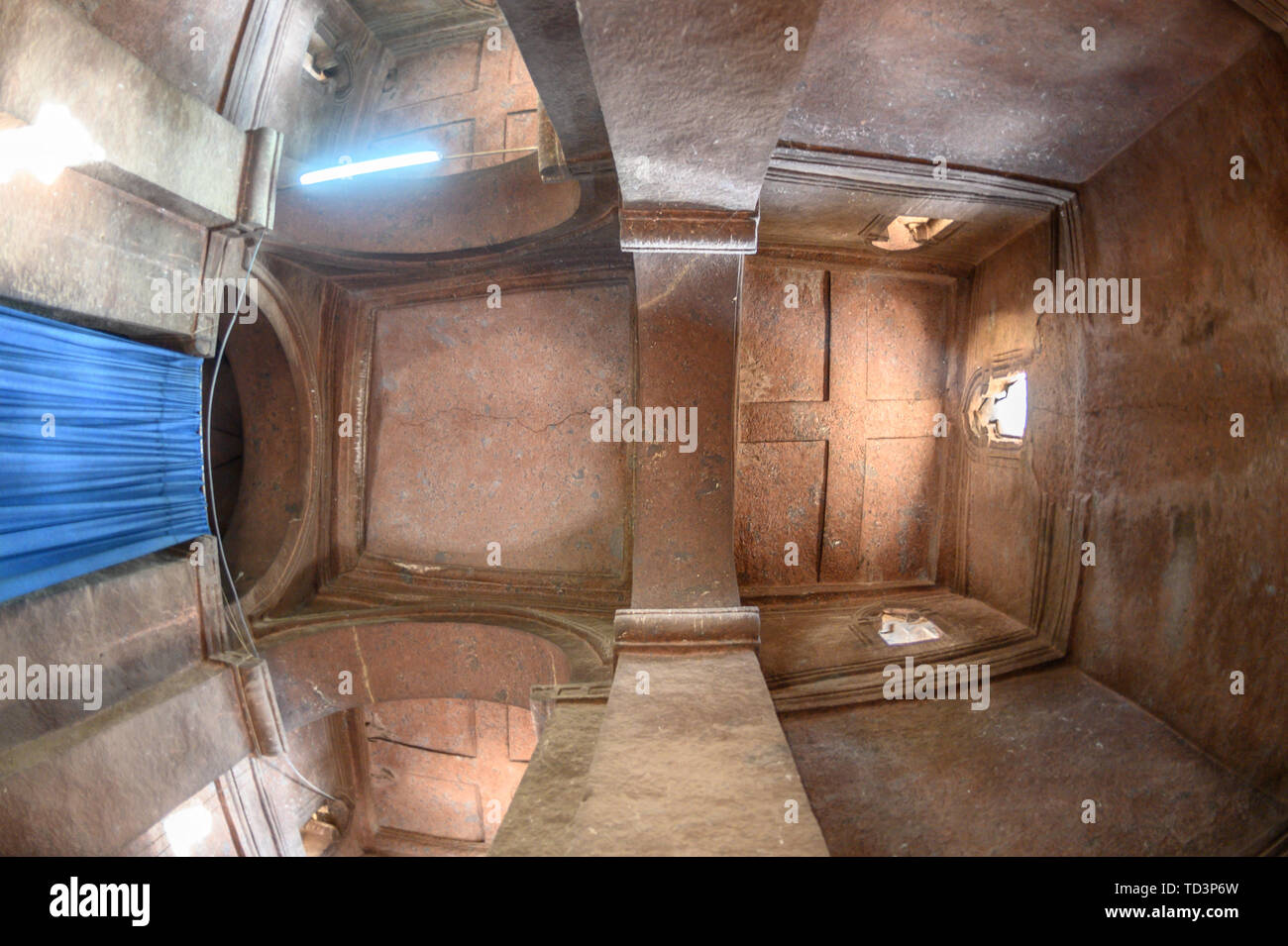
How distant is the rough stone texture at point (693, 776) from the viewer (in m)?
1.72

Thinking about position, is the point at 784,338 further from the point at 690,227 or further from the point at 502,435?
the point at 502,435

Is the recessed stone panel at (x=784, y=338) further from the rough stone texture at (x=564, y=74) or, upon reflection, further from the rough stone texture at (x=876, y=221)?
the rough stone texture at (x=564, y=74)

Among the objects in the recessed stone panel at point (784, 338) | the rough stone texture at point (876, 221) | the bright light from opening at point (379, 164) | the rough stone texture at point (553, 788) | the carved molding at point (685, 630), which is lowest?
the rough stone texture at point (553, 788)

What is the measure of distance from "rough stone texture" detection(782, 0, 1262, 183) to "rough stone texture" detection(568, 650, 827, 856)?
9.32 feet

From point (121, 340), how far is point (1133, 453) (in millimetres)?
5786

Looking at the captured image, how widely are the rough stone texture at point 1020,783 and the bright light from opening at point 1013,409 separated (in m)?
1.80

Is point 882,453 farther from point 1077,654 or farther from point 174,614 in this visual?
point 174,614

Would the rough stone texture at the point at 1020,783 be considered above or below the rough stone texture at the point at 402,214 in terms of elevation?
below

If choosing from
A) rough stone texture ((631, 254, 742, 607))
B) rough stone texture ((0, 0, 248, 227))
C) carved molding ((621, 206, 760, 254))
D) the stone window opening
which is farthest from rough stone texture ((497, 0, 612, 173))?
the stone window opening

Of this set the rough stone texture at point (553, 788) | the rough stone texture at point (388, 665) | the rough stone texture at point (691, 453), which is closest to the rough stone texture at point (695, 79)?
the rough stone texture at point (691, 453)

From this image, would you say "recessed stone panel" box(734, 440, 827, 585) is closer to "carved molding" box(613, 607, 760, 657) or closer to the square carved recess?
the square carved recess

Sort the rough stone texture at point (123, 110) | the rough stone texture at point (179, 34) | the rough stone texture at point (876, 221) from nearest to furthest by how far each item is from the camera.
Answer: the rough stone texture at point (123, 110)
the rough stone texture at point (179, 34)
the rough stone texture at point (876, 221)

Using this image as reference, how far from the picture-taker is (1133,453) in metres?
3.28

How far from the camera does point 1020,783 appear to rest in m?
2.65
